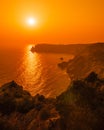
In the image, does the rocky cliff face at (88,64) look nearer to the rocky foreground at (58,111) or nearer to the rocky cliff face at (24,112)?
the rocky foreground at (58,111)

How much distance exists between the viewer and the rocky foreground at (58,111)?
30203 mm

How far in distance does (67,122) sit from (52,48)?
17069 cm

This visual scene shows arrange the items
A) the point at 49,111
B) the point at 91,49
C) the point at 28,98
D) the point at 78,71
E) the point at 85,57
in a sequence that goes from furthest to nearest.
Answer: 1. the point at 91,49
2. the point at 85,57
3. the point at 78,71
4. the point at 28,98
5. the point at 49,111

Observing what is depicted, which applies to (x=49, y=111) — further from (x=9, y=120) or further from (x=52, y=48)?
(x=52, y=48)

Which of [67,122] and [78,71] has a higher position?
[78,71]

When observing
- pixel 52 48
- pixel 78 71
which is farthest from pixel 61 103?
pixel 52 48

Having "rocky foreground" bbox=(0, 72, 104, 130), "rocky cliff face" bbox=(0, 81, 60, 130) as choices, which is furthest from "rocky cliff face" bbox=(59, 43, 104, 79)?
"rocky cliff face" bbox=(0, 81, 60, 130)

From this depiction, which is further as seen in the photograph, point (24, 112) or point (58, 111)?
point (24, 112)

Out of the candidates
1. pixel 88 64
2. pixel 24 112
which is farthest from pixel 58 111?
pixel 88 64

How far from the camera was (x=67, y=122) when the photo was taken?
30219 millimetres

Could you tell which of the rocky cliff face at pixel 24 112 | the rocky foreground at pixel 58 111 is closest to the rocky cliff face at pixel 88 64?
the rocky foreground at pixel 58 111

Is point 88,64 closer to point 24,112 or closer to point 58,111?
point 24,112

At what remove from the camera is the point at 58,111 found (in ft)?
108

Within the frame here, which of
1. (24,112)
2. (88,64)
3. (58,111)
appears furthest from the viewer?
(88,64)
